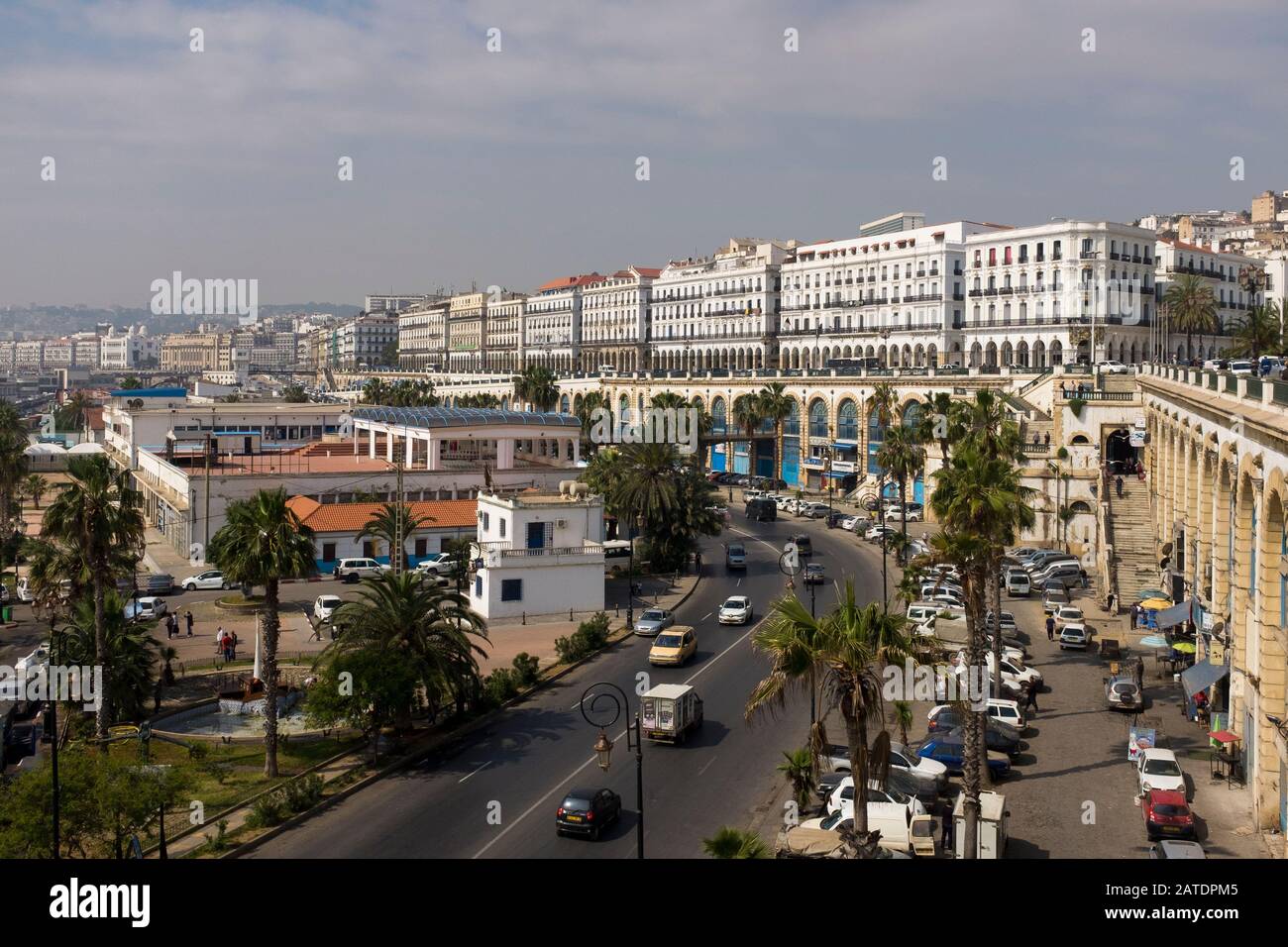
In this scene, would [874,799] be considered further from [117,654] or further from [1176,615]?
[117,654]

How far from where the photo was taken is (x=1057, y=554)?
6400 centimetres

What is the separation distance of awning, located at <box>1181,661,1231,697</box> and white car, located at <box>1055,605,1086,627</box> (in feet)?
33.4

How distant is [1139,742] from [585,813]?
16470 millimetres

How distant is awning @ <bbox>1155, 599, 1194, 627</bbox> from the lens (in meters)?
43.4

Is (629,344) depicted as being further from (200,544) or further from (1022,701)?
(1022,701)

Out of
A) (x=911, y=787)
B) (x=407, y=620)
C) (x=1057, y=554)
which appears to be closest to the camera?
(x=911, y=787)

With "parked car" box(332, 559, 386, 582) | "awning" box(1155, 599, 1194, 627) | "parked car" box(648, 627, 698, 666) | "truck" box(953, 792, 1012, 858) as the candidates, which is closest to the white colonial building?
"parked car" box(332, 559, 386, 582)

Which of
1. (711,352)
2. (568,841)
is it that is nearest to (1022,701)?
(568,841)

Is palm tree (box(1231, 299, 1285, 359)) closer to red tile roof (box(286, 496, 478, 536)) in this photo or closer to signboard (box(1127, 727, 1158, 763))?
red tile roof (box(286, 496, 478, 536))

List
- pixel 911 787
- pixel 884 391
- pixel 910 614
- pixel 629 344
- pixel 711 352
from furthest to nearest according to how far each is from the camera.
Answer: pixel 629 344
pixel 711 352
pixel 884 391
pixel 910 614
pixel 911 787

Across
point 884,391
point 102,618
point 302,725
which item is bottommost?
point 302,725

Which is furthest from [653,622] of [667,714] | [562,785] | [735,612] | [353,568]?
[353,568]

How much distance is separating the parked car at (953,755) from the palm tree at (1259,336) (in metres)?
69.4

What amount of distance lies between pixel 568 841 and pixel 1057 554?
4500 cm
